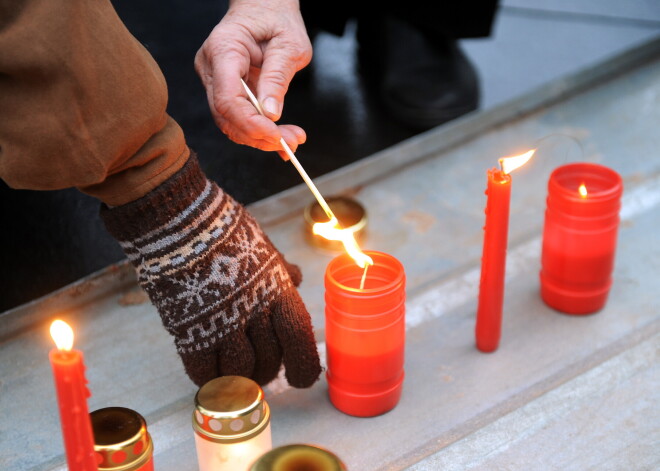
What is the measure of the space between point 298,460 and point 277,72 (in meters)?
0.51

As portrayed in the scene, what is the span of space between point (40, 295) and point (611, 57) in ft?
4.04

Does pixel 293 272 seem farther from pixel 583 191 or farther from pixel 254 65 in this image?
pixel 583 191

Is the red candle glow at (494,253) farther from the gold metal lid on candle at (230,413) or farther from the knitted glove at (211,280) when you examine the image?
the gold metal lid on candle at (230,413)

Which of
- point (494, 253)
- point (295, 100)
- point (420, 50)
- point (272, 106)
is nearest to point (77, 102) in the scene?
point (272, 106)

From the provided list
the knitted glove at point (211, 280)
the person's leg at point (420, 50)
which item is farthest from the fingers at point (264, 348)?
the person's leg at point (420, 50)

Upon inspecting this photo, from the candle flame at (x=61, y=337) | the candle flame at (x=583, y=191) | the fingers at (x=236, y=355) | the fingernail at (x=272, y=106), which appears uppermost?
the fingernail at (x=272, y=106)

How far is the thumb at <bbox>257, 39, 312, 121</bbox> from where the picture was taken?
1044mm

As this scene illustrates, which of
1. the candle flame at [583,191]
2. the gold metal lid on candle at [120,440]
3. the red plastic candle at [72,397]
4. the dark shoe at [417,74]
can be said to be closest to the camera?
the red plastic candle at [72,397]

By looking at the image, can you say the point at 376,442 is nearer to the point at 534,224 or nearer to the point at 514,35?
the point at 534,224

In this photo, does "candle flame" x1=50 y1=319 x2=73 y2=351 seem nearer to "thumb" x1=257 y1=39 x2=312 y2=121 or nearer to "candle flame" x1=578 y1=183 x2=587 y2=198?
"thumb" x1=257 y1=39 x2=312 y2=121

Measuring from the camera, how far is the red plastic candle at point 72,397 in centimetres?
72

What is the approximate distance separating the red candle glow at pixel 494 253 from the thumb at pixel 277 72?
0.27m

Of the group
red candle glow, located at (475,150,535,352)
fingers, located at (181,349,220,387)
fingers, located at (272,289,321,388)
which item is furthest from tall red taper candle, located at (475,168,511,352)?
fingers, located at (181,349,220,387)

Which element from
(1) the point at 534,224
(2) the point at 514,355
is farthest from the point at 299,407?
(1) the point at 534,224
